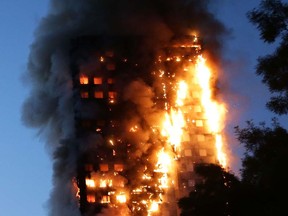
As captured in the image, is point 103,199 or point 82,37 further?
point 82,37

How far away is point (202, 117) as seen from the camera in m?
62.4

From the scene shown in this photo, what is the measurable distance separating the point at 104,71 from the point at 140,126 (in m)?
8.63

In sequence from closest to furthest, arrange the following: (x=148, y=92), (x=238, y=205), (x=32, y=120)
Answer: (x=238, y=205), (x=148, y=92), (x=32, y=120)

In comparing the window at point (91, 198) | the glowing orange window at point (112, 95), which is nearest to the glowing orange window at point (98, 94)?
the glowing orange window at point (112, 95)

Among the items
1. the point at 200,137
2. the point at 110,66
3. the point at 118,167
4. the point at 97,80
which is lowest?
the point at 118,167

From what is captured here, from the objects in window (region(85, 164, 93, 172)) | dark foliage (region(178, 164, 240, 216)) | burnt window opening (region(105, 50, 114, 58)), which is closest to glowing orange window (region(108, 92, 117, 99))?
burnt window opening (region(105, 50, 114, 58))

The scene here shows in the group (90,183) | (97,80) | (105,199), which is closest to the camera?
(105,199)

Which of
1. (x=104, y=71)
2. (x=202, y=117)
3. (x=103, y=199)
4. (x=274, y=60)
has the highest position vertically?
(x=104, y=71)

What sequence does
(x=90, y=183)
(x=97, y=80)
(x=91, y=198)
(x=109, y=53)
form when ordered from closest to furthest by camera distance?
(x=91, y=198) → (x=90, y=183) → (x=97, y=80) → (x=109, y=53)

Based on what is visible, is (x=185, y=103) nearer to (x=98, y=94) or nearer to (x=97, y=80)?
(x=98, y=94)

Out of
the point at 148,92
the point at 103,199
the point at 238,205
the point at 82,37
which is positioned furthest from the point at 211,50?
the point at 238,205

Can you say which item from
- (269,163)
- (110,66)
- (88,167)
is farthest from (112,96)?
(269,163)

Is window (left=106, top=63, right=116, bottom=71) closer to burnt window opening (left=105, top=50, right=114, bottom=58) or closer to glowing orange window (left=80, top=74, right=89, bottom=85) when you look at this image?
burnt window opening (left=105, top=50, right=114, bottom=58)

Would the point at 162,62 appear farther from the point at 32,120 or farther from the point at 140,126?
the point at 32,120
